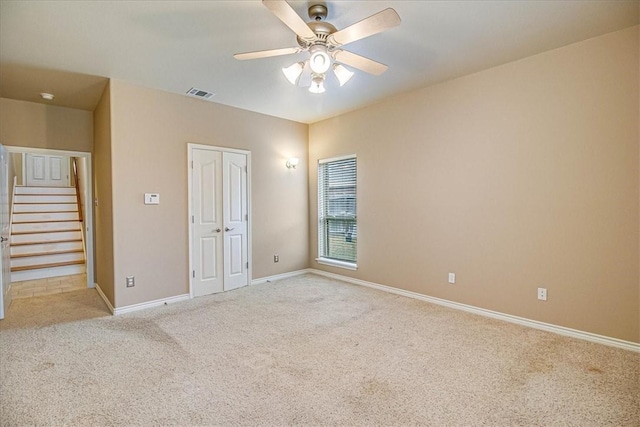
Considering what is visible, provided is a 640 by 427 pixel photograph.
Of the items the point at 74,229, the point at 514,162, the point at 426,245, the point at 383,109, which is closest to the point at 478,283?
→ the point at 426,245

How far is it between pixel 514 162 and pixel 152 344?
3964mm

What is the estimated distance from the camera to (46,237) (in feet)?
19.8

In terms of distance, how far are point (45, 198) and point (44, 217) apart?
0.68 metres

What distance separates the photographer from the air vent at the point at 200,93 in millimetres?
3916

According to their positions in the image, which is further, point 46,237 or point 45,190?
point 45,190

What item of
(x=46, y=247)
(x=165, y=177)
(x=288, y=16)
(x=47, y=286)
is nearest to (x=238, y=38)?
(x=288, y=16)

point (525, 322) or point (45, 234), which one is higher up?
point (45, 234)

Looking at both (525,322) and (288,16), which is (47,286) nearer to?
(288,16)

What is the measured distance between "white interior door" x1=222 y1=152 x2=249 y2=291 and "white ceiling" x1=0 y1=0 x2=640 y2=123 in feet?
3.92

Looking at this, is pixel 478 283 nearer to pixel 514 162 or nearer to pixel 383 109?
pixel 514 162

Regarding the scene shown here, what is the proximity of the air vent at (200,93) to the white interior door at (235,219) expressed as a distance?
812 mm

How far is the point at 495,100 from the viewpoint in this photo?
3.30 meters

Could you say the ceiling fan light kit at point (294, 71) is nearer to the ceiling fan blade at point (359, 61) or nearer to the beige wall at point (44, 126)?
the ceiling fan blade at point (359, 61)

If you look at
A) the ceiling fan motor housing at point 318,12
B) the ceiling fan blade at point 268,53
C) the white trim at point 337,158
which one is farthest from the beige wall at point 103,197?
the white trim at point 337,158
